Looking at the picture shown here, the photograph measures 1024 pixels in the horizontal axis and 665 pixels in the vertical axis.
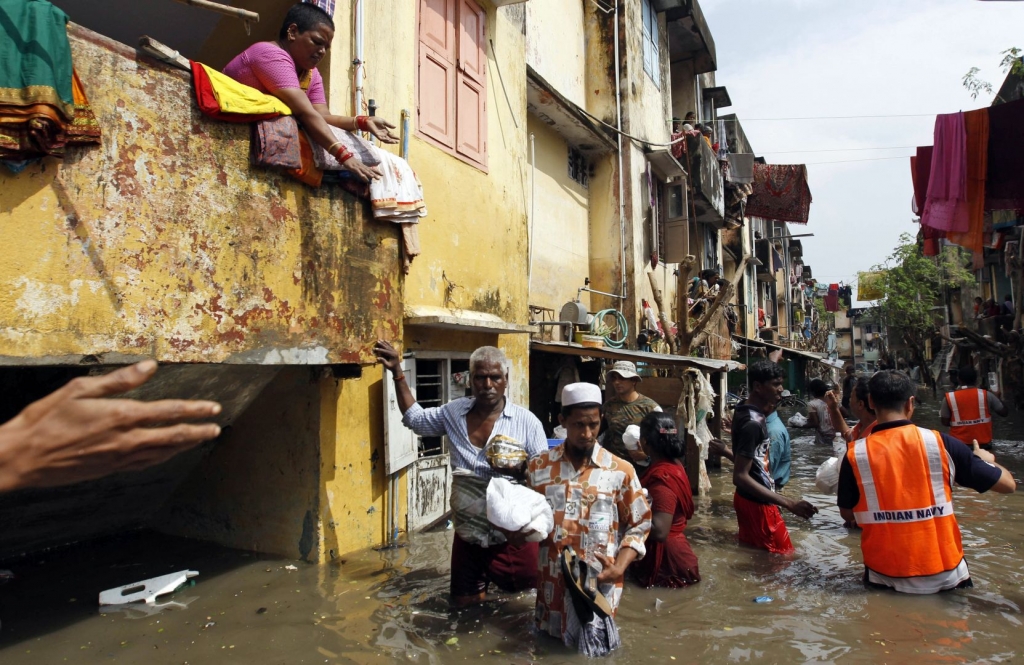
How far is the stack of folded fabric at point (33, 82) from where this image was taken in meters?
3.06

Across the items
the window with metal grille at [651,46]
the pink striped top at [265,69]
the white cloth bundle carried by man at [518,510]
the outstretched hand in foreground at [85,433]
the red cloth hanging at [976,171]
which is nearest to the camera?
the outstretched hand in foreground at [85,433]

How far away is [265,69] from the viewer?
4418 millimetres

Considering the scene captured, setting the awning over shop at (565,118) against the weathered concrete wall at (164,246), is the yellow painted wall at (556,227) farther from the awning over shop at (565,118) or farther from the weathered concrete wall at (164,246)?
the weathered concrete wall at (164,246)

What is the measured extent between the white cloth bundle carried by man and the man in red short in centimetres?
225

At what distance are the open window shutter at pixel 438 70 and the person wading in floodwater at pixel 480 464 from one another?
12.1ft

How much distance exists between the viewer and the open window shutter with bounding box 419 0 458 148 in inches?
272

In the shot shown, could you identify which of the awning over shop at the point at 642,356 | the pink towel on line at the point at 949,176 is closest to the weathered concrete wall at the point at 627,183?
Answer: the awning over shop at the point at 642,356

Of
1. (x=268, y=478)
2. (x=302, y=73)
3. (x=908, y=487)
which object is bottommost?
(x=268, y=478)

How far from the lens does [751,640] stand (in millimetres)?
4074

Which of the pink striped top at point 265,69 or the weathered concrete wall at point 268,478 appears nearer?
the pink striped top at point 265,69

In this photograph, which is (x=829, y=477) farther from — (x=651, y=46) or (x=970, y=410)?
(x=651, y=46)

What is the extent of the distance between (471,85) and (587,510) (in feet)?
18.9

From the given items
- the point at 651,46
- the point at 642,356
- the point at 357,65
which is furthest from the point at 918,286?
the point at 357,65

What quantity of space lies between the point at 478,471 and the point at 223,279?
1941 millimetres
